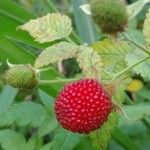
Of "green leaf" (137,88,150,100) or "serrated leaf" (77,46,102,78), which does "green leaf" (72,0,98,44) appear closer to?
"green leaf" (137,88,150,100)

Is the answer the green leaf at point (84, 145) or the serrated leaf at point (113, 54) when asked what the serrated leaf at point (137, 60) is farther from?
the green leaf at point (84, 145)

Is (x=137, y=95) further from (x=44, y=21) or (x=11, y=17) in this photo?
(x=44, y=21)

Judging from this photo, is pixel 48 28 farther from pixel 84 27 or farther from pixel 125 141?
pixel 84 27

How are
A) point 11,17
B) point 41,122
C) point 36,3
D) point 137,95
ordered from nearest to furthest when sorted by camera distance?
point 41,122
point 11,17
point 137,95
point 36,3

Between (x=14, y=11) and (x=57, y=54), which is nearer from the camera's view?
(x=57, y=54)

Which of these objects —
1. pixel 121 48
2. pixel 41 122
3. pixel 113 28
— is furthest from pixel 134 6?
pixel 41 122

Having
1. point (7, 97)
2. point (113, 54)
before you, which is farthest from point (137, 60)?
point (7, 97)
